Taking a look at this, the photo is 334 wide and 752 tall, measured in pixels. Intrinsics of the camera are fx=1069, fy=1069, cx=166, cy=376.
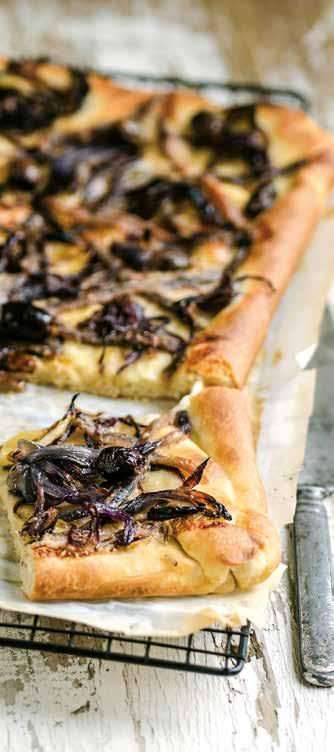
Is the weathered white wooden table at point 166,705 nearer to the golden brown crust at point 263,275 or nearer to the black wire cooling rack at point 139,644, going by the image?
the black wire cooling rack at point 139,644

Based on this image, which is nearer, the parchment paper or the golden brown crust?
the parchment paper

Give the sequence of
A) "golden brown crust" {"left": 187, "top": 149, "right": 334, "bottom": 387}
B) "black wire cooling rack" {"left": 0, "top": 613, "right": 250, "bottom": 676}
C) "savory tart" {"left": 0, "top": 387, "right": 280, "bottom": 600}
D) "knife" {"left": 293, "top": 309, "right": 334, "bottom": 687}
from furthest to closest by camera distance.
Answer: "golden brown crust" {"left": 187, "top": 149, "right": 334, "bottom": 387}, "knife" {"left": 293, "top": 309, "right": 334, "bottom": 687}, "savory tart" {"left": 0, "top": 387, "right": 280, "bottom": 600}, "black wire cooling rack" {"left": 0, "top": 613, "right": 250, "bottom": 676}

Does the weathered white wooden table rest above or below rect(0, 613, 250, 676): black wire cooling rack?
below

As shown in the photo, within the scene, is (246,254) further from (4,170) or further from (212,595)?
(212,595)

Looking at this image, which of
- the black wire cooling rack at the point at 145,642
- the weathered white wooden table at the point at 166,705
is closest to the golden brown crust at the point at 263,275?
the weathered white wooden table at the point at 166,705

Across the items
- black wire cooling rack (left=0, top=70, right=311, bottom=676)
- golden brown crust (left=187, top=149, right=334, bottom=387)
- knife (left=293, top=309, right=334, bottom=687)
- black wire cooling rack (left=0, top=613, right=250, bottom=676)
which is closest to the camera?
black wire cooling rack (left=0, top=70, right=311, bottom=676)

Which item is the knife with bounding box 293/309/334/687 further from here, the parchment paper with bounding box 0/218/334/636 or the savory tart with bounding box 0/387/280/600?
the savory tart with bounding box 0/387/280/600

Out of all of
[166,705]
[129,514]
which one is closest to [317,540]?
[129,514]

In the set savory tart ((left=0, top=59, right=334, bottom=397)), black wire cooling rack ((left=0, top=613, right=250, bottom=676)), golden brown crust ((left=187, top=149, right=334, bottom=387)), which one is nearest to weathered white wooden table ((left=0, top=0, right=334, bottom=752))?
black wire cooling rack ((left=0, top=613, right=250, bottom=676))
